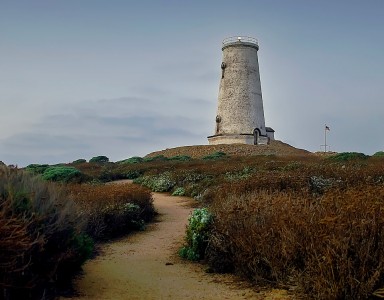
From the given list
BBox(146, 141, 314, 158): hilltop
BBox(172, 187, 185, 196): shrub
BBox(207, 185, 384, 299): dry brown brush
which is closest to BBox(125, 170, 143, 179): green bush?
BBox(172, 187, 185, 196): shrub

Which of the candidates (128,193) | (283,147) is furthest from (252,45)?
(128,193)

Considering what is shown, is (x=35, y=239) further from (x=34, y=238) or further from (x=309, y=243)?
(x=309, y=243)

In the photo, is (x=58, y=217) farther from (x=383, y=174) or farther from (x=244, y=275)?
(x=383, y=174)

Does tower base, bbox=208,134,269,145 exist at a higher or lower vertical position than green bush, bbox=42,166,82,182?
higher

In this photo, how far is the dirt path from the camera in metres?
7.36

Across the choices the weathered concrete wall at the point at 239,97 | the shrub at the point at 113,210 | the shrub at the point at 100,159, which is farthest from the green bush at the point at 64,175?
the shrub at the point at 100,159

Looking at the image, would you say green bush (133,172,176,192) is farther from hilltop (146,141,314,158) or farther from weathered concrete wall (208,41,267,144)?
weathered concrete wall (208,41,267,144)

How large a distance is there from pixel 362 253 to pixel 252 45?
4902 cm

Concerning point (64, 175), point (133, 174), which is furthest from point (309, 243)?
point (133, 174)

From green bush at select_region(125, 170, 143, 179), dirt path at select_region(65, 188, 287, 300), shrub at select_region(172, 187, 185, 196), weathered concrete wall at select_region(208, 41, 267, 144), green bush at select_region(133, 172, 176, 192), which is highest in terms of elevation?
weathered concrete wall at select_region(208, 41, 267, 144)

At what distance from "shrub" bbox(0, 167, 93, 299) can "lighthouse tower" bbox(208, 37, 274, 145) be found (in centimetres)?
4422

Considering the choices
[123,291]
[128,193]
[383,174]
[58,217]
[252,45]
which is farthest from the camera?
[252,45]

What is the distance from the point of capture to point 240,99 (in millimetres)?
51375

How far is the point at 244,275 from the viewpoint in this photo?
8.08 meters
